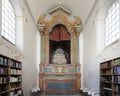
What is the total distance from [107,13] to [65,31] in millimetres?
5323

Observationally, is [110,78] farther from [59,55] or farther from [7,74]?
[59,55]

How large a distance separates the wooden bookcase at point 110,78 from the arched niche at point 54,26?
5335mm

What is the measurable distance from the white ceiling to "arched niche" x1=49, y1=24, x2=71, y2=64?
124 cm

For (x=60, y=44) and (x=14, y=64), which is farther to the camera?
(x=60, y=44)

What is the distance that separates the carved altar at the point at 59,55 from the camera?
1468 cm

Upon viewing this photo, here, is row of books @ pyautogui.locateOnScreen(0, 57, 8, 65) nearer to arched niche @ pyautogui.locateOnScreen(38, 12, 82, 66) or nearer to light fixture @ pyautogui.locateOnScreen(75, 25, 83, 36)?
arched niche @ pyautogui.locateOnScreen(38, 12, 82, 66)

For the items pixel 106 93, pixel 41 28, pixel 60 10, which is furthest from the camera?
pixel 60 10

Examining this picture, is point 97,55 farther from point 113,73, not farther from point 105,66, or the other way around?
point 113,73

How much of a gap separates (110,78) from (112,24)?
2.13 meters

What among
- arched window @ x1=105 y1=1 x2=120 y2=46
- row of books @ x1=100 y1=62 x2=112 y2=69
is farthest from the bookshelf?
arched window @ x1=105 y1=1 x2=120 y2=46

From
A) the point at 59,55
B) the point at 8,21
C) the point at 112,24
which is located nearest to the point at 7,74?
the point at 8,21

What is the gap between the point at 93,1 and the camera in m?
11.1

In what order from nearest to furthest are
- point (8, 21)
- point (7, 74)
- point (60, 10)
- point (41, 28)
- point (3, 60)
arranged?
1. point (3, 60)
2. point (7, 74)
3. point (8, 21)
4. point (41, 28)
5. point (60, 10)

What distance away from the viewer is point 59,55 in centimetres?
1513
